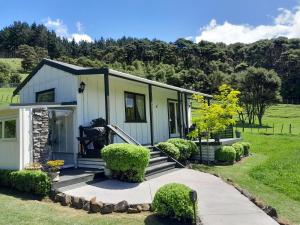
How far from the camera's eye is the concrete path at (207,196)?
22.4 feet

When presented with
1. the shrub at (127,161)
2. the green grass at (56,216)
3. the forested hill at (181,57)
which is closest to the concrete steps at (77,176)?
the shrub at (127,161)

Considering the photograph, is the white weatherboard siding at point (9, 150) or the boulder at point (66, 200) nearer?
the boulder at point (66, 200)

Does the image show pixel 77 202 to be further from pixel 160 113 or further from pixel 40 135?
pixel 160 113

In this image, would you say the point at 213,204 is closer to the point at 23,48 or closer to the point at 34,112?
the point at 34,112

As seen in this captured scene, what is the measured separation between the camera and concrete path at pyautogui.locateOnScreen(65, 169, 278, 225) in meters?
6.84

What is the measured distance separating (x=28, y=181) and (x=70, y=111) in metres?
3.57

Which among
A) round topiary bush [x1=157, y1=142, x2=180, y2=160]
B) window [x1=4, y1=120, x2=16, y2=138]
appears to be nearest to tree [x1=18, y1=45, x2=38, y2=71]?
round topiary bush [x1=157, y1=142, x2=180, y2=160]

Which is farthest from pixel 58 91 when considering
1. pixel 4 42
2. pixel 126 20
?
pixel 4 42

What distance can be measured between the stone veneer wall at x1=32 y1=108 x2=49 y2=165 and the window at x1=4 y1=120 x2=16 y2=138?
1.81ft

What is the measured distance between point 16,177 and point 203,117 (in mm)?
8188

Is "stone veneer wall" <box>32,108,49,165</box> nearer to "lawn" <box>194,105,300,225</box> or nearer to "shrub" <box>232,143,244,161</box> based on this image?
"lawn" <box>194,105,300,225</box>

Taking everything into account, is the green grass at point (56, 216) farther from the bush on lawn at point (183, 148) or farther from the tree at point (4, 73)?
the tree at point (4, 73)

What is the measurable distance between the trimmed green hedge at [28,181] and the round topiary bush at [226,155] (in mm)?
8480

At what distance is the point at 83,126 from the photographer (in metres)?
11.9
